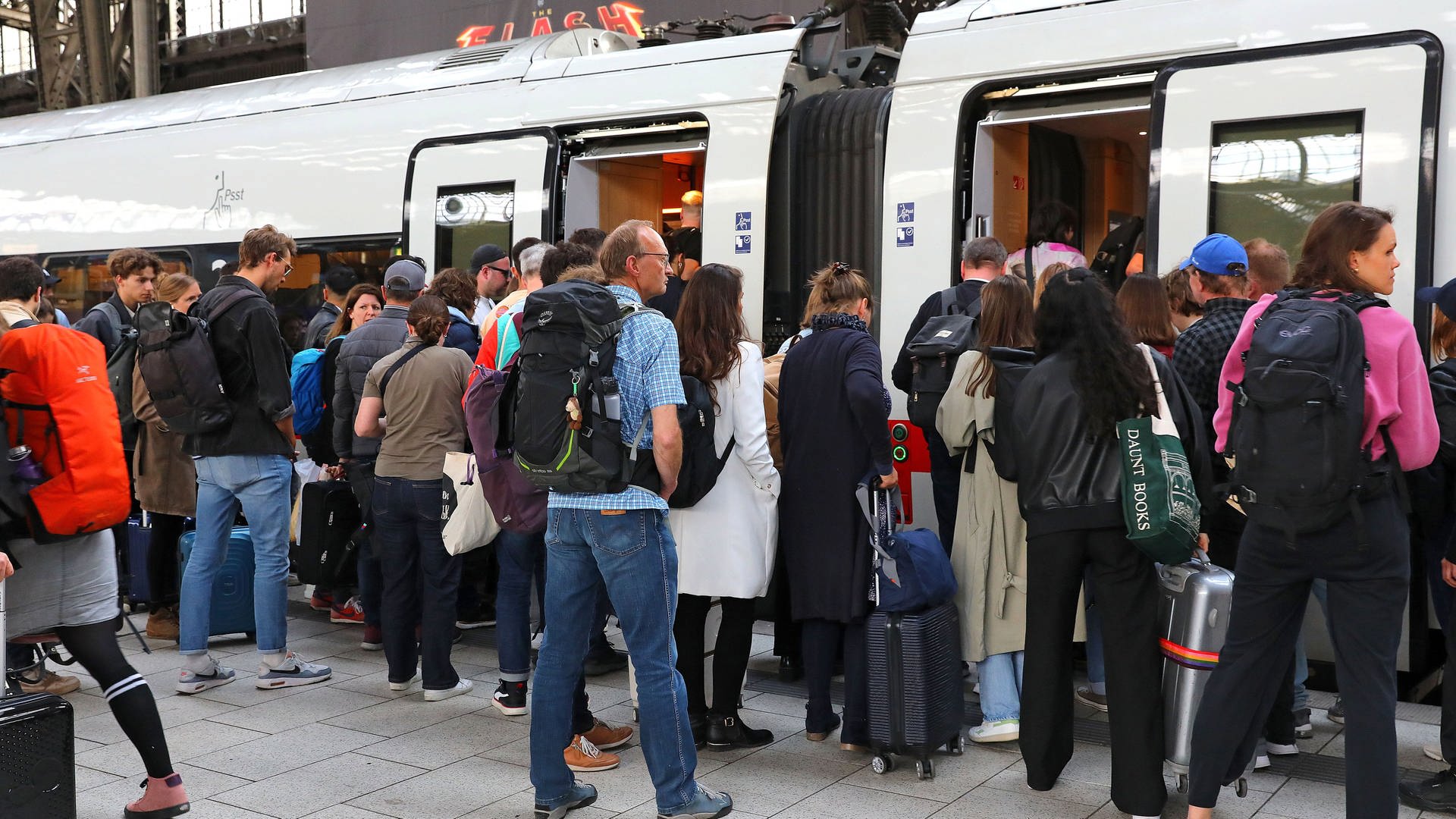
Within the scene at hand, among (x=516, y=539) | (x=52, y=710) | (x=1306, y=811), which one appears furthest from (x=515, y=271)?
(x=1306, y=811)

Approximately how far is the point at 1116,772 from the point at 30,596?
3.33m

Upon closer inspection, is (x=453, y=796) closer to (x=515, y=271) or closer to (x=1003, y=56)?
(x=515, y=271)

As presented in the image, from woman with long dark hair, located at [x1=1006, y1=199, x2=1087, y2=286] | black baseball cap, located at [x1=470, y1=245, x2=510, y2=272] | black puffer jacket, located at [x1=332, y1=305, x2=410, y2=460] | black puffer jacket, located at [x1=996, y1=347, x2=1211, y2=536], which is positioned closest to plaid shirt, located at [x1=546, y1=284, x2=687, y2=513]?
black puffer jacket, located at [x1=996, y1=347, x2=1211, y2=536]

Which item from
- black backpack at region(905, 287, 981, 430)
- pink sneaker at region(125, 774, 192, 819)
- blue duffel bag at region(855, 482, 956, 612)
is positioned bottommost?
pink sneaker at region(125, 774, 192, 819)

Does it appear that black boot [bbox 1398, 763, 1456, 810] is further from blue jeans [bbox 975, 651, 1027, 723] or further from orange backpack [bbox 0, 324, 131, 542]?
orange backpack [bbox 0, 324, 131, 542]

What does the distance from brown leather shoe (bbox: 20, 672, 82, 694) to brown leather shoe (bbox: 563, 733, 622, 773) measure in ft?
8.41

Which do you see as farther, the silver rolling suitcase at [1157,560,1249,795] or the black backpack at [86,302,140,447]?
the black backpack at [86,302,140,447]

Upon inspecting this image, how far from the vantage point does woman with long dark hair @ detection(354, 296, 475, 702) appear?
17.1 ft

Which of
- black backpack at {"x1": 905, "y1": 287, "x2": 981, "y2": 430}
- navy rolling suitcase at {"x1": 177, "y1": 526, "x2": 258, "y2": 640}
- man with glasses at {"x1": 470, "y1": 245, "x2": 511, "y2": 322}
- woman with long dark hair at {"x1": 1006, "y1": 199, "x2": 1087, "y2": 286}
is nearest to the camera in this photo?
black backpack at {"x1": 905, "y1": 287, "x2": 981, "y2": 430}

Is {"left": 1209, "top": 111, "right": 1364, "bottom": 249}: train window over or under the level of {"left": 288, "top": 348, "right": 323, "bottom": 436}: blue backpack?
over

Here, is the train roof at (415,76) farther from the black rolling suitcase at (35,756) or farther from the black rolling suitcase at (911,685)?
the black rolling suitcase at (35,756)

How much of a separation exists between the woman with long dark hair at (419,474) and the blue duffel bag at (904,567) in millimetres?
1847

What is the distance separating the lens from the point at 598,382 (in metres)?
3.67

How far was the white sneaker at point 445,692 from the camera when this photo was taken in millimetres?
5348
